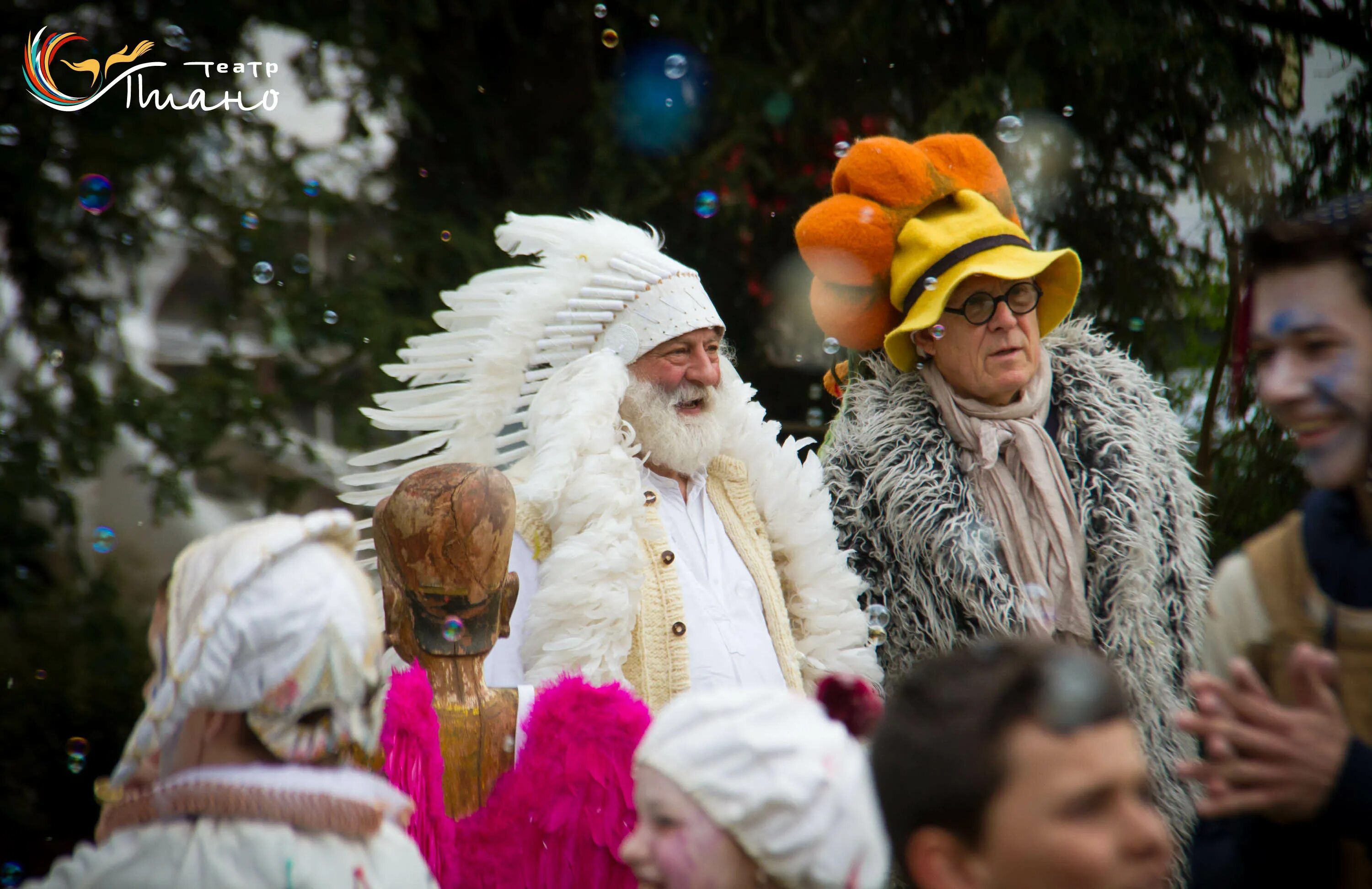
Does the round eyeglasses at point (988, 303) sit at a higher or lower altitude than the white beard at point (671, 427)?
higher

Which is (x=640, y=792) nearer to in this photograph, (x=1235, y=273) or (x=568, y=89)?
(x=1235, y=273)

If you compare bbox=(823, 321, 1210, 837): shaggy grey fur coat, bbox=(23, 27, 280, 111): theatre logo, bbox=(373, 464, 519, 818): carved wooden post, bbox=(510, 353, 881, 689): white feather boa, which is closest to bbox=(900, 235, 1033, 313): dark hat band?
bbox=(823, 321, 1210, 837): shaggy grey fur coat

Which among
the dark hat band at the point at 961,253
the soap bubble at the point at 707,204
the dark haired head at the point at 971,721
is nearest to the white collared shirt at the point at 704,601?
the dark hat band at the point at 961,253

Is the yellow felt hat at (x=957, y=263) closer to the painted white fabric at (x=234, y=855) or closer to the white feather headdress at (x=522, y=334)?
the white feather headdress at (x=522, y=334)

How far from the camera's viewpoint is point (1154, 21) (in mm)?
4367

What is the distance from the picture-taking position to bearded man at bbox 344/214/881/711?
2.52m

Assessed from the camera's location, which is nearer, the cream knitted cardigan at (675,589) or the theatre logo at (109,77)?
the cream knitted cardigan at (675,589)

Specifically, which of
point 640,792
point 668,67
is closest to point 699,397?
point 640,792

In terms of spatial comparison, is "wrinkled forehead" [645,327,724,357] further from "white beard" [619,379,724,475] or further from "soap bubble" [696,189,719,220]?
"soap bubble" [696,189,719,220]

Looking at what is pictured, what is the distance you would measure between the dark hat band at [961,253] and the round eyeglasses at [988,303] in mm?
97

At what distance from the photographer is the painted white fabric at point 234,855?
139 cm

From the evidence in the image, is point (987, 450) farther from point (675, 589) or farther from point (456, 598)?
point (456, 598)

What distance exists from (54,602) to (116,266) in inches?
54.9

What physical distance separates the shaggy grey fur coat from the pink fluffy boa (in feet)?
3.60
